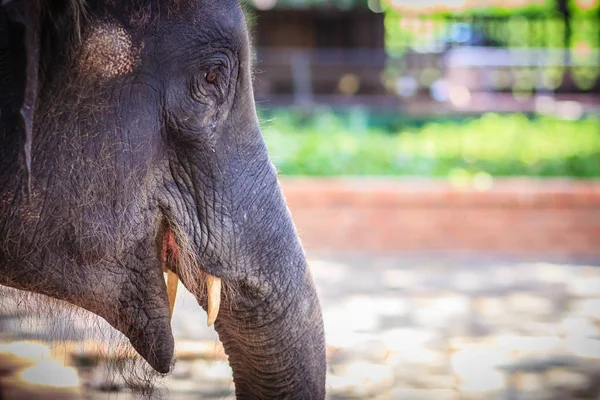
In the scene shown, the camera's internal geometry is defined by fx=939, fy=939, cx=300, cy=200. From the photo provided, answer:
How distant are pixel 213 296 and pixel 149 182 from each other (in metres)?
0.35

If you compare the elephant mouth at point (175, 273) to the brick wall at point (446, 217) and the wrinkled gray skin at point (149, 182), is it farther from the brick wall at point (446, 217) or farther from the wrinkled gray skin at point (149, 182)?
the brick wall at point (446, 217)

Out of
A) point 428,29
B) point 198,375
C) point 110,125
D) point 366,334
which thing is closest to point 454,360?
point 366,334

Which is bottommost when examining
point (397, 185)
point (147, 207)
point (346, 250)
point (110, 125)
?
point (147, 207)

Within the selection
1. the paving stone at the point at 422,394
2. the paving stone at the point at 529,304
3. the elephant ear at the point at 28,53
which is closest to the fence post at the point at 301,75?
the paving stone at the point at 529,304

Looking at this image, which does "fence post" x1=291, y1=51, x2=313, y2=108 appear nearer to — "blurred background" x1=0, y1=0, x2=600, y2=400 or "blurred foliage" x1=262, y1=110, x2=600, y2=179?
"blurred background" x1=0, y1=0, x2=600, y2=400

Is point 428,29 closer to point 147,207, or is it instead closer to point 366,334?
point 366,334

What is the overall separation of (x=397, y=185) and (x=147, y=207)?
599 cm

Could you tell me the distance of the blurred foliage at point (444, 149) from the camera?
9609 mm

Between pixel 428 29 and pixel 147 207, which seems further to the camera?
pixel 428 29

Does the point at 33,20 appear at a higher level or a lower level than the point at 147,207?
higher

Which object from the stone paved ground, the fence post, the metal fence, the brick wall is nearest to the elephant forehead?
the stone paved ground

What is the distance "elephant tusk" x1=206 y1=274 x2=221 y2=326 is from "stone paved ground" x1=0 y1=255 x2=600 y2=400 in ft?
2.03

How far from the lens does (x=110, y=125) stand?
8.00 ft

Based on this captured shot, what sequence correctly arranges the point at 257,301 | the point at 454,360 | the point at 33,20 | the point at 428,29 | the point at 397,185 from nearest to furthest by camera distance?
the point at 33,20 → the point at 257,301 → the point at 454,360 → the point at 397,185 → the point at 428,29
